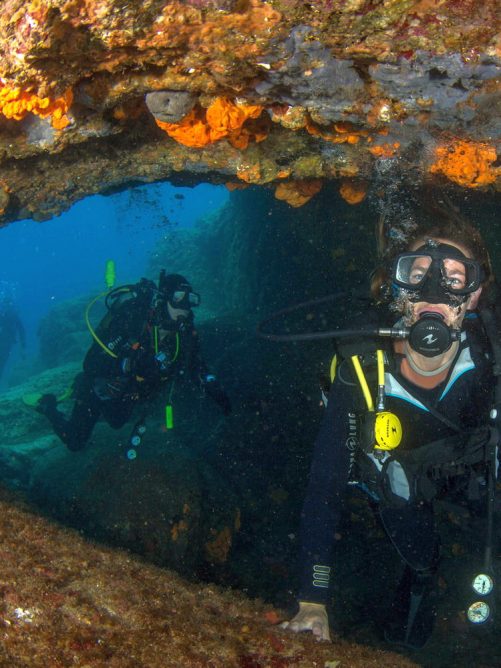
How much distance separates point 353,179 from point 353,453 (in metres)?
3.18

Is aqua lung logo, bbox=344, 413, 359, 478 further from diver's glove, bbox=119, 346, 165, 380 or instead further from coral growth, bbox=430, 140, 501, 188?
diver's glove, bbox=119, 346, 165, 380

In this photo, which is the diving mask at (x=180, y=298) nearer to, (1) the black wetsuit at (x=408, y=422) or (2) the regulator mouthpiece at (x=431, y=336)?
(1) the black wetsuit at (x=408, y=422)

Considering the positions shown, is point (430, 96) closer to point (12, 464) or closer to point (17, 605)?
point (17, 605)

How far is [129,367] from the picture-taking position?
6.53 meters

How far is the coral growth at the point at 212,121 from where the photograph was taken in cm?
299

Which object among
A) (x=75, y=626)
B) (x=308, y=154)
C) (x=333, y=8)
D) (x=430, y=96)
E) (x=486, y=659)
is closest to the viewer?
(x=75, y=626)

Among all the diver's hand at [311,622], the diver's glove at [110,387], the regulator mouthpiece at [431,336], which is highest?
the regulator mouthpiece at [431,336]

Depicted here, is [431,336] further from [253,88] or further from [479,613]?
[253,88]

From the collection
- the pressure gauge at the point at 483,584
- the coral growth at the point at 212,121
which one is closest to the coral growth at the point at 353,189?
the coral growth at the point at 212,121

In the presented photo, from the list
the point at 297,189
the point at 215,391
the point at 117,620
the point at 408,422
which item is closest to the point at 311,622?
the point at 117,620

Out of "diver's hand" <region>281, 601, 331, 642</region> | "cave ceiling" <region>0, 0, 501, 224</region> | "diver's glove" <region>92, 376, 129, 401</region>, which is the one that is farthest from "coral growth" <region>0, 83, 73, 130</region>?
"diver's glove" <region>92, 376, 129, 401</region>

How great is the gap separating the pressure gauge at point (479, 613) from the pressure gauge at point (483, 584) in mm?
76

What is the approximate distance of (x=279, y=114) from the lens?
3102 mm

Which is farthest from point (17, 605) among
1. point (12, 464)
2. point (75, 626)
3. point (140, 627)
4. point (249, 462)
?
point (12, 464)
